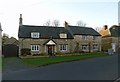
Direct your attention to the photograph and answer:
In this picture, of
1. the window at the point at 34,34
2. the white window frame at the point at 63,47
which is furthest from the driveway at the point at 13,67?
the white window frame at the point at 63,47

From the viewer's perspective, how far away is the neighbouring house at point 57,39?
52.4 m

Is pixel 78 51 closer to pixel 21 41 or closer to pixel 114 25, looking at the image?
pixel 21 41

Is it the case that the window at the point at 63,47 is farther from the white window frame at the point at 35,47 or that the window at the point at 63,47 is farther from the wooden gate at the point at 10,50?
the wooden gate at the point at 10,50

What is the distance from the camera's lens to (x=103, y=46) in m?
71.1

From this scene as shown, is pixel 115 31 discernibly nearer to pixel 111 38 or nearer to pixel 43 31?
pixel 111 38

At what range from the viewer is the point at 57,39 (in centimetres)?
5522

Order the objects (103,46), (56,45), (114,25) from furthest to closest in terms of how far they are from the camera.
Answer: (114,25), (103,46), (56,45)

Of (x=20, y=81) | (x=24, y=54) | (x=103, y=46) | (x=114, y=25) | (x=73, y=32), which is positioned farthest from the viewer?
(x=114, y=25)

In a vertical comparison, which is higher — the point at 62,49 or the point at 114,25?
the point at 114,25

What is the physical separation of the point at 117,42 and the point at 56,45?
86.1ft

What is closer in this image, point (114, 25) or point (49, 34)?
point (49, 34)

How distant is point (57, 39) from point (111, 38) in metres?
25.4

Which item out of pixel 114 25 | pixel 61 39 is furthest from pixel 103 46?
pixel 61 39

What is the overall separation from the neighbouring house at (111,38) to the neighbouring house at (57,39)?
8.74 meters
